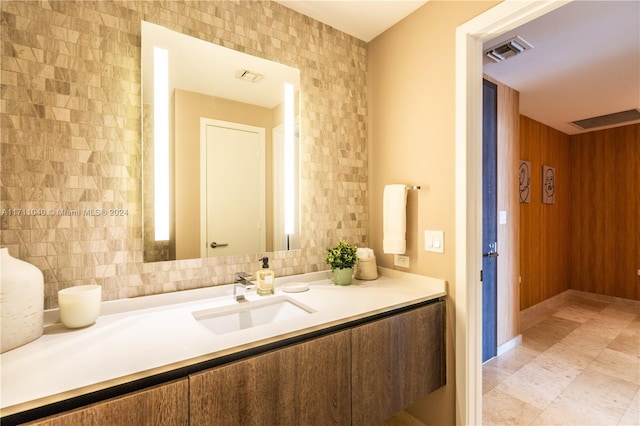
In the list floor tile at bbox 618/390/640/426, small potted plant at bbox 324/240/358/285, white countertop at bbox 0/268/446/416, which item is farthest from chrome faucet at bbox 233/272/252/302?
floor tile at bbox 618/390/640/426

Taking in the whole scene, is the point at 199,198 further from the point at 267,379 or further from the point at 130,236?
the point at 267,379

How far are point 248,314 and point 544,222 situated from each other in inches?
166

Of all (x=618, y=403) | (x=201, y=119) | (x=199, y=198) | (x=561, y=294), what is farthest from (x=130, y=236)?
(x=561, y=294)

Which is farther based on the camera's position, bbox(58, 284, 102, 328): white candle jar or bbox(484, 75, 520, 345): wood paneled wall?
bbox(484, 75, 520, 345): wood paneled wall

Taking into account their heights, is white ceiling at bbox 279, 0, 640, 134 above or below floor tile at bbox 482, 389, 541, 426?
above

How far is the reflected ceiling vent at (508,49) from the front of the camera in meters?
2.04

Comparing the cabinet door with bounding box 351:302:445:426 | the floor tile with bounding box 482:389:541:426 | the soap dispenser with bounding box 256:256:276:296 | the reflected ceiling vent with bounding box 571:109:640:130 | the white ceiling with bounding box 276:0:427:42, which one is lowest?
the floor tile with bounding box 482:389:541:426

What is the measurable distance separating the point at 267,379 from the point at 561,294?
4.98m

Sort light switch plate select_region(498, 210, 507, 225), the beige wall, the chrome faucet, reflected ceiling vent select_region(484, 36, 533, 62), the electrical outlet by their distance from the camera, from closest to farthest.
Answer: the chrome faucet → the beige wall → the electrical outlet → reflected ceiling vent select_region(484, 36, 533, 62) → light switch plate select_region(498, 210, 507, 225)

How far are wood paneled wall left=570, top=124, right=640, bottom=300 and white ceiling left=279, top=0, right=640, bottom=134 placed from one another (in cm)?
118

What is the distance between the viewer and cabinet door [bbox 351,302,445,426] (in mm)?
1274

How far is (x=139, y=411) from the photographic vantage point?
822mm

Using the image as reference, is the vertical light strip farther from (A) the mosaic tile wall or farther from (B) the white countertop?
(B) the white countertop

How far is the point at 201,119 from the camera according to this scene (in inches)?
59.6
